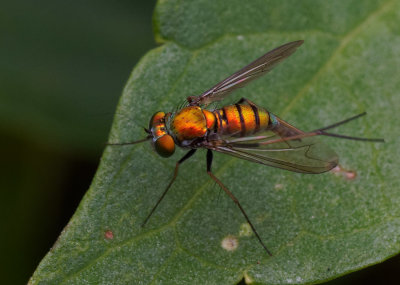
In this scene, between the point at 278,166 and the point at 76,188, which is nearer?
the point at 278,166

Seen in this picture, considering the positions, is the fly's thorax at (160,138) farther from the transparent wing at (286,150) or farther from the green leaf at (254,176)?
the transparent wing at (286,150)

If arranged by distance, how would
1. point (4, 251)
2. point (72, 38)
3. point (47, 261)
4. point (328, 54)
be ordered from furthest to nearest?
point (72, 38)
point (4, 251)
point (328, 54)
point (47, 261)

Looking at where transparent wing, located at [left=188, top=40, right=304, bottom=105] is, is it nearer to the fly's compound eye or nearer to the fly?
the fly

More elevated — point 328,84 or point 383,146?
point 328,84

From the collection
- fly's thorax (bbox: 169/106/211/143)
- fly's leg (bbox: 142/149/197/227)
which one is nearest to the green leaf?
fly's leg (bbox: 142/149/197/227)

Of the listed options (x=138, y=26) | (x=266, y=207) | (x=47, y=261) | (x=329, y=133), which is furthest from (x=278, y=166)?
(x=138, y=26)

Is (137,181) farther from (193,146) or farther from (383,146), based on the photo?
(383,146)

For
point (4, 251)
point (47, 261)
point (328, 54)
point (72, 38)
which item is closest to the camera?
point (47, 261)
